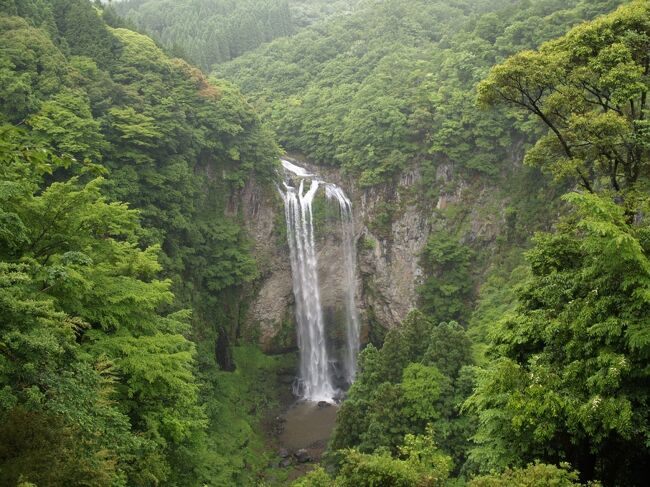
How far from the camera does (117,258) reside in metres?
14.0

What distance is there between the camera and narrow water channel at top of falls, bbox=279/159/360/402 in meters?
32.3

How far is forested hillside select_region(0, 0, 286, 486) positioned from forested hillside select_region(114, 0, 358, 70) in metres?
25.7

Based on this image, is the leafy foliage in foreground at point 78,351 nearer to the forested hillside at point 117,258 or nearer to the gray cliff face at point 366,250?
the forested hillside at point 117,258

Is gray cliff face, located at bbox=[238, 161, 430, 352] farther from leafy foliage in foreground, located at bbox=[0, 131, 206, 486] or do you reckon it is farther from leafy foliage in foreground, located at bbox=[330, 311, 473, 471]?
leafy foliage in foreground, located at bbox=[0, 131, 206, 486]

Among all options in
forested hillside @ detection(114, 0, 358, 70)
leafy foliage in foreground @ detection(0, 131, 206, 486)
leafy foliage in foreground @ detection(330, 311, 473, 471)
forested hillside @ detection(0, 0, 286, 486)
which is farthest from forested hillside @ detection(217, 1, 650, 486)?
forested hillside @ detection(114, 0, 358, 70)

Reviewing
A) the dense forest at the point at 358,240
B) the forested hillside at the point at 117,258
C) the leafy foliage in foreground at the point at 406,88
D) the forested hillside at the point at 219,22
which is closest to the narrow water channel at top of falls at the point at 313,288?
the dense forest at the point at 358,240

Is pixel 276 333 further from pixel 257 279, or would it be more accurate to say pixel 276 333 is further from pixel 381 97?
pixel 381 97

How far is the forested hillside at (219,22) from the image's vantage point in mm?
54569

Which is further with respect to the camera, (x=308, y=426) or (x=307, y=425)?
(x=307, y=425)

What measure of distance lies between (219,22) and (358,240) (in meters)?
38.5

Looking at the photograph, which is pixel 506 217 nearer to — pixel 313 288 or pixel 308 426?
pixel 313 288

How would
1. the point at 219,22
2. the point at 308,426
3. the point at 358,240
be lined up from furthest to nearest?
the point at 219,22 → the point at 358,240 → the point at 308,426

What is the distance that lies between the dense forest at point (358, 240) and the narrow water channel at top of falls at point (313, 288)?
93 cm

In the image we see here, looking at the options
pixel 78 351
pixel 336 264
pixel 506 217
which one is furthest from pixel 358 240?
pixel 78 351
